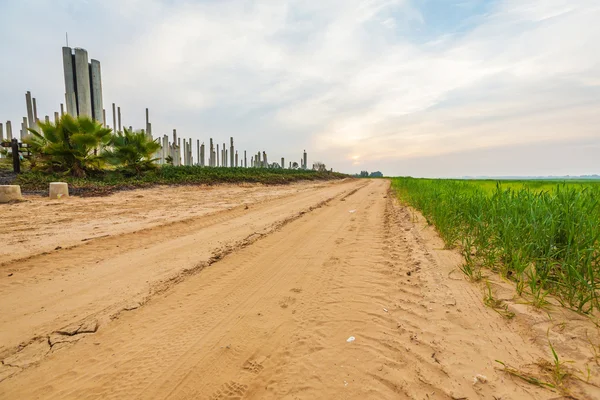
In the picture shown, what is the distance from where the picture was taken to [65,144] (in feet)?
38.6

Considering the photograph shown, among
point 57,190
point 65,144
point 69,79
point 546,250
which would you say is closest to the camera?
point 546,250

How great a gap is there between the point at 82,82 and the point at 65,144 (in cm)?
574

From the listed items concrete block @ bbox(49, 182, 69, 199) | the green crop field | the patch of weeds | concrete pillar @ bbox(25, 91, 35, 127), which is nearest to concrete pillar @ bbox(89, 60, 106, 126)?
concrete block @ bbox(49, 182, 69, 199)

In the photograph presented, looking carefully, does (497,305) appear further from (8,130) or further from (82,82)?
(8,130)

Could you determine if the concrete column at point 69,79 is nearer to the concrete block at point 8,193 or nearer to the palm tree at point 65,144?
the palm tree at point 65,144

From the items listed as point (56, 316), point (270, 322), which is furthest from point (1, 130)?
point (270, 322)

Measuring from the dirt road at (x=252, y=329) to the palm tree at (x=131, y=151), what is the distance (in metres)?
12.7

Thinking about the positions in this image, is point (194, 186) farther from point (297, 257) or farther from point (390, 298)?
point (390, 298)

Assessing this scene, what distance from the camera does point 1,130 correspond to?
2262 centimetres

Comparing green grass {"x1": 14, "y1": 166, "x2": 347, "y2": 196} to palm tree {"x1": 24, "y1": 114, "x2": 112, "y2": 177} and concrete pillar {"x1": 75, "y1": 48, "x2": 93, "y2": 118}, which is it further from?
concrete pillar {"x1": 75, "y1": 48, "x2": 93, "y2": 118}

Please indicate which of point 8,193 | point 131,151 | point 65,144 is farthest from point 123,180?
point 8,193

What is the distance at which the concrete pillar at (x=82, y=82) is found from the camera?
14602mm

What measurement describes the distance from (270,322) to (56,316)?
1848 millimetres

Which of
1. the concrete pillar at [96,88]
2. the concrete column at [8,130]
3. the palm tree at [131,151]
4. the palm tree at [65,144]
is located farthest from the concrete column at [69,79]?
the concrete column at [8,130]
